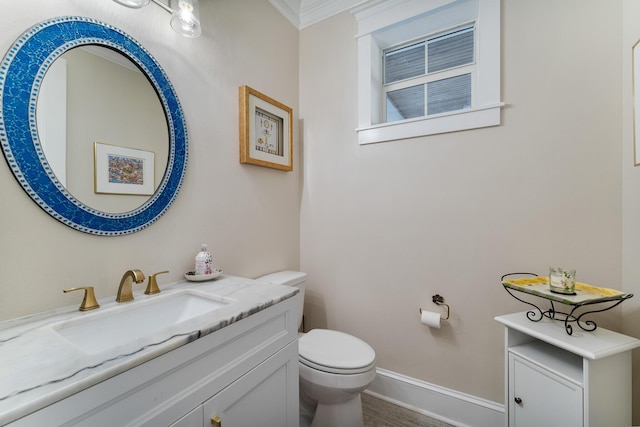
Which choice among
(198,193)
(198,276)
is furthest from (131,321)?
(198,193)

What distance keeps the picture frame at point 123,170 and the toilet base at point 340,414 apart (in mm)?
1381

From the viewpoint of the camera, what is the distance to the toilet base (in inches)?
54.4

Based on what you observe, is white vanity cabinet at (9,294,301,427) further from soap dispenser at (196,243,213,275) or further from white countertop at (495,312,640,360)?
white countertop at (495,312,640,360)

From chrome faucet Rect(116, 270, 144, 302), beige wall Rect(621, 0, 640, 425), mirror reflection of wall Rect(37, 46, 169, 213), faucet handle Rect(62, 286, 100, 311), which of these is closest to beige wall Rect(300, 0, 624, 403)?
beige wall Rect(621, 0, 640, 425)

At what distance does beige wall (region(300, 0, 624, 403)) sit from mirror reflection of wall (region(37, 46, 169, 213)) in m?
1.13

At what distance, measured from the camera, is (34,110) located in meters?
0.85

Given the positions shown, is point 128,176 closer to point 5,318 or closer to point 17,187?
point 17,187

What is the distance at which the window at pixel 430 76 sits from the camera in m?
1.67

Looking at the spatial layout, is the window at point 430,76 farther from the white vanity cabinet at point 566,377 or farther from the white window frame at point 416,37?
the white vanity cabinet at point 566,377

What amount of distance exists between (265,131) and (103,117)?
0.89 meters

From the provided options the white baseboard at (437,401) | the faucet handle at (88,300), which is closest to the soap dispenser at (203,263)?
the faucet handle at (88,300)

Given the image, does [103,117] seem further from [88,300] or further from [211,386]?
[211,386]

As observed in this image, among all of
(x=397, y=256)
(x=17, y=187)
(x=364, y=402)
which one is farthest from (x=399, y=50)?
(x=364, y=402)

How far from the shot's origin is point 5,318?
2.63ft
